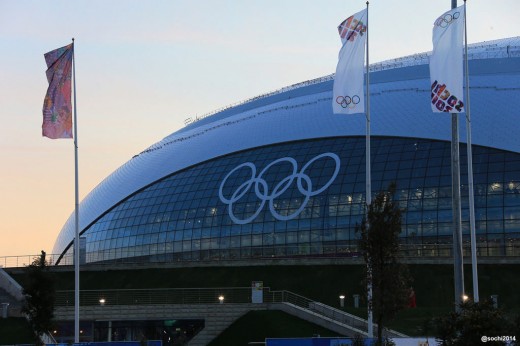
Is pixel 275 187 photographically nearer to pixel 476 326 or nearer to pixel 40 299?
pixel 40 299

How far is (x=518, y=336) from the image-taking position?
30844 mm

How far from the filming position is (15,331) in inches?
2130

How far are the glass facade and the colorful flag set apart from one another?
27.3 m

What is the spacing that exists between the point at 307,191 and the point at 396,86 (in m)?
12.4

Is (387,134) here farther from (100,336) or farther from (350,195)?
(100,336)

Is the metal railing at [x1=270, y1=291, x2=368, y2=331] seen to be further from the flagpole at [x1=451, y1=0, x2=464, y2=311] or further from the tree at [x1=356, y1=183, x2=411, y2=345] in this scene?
the tree at [x1=356, y1=183, x2=411, y2=345]

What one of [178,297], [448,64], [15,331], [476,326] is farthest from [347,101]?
[15,331]

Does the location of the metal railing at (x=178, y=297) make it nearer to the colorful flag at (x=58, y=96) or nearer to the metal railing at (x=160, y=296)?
the metal railing at (x=160, y=296)

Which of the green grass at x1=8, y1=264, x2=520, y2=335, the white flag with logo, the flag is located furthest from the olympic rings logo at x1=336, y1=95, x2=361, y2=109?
the green grass at x1=8, y1=264, x2=520, y2=335

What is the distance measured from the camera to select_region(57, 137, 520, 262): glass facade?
67000 millimetres

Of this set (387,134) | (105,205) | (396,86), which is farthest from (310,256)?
(105,205)

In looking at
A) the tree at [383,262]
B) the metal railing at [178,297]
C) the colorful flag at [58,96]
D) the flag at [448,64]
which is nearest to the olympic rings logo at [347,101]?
the flag at [448,64]

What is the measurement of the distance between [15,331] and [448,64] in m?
27.9

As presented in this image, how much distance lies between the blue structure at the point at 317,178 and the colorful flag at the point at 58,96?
27936 mm
